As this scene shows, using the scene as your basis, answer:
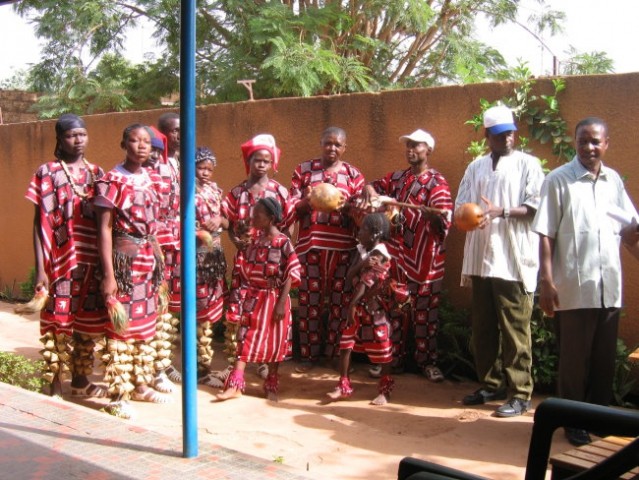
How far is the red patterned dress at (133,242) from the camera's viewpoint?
5.02 m

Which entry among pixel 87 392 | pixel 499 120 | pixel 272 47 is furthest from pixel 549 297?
pixel 272 47

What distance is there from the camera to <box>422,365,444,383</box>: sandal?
6012mm

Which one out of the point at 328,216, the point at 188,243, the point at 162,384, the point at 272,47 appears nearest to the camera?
the point at 188,243

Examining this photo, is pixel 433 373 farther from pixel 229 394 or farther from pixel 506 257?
pixel 229 394

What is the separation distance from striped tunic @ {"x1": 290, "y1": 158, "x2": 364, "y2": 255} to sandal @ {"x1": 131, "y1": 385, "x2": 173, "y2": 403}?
163 cm

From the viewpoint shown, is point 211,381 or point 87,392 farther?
point 211,381

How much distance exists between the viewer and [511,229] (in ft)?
17.1

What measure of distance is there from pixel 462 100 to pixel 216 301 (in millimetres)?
2595

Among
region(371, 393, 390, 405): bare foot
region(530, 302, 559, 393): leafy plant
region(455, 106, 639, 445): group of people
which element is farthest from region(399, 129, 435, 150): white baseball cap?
region(371, 393, 390, 405): bare foot

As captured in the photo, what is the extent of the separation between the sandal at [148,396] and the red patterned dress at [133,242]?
0.51m

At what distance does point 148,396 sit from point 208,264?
1100 millimetres

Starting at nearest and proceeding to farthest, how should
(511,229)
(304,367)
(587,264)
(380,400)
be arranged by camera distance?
(587,264)
(511,229)
(380,400)
(304,367)

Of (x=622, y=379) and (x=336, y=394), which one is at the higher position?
(x=622, y=379)

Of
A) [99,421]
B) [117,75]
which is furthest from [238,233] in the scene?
[117,75]
